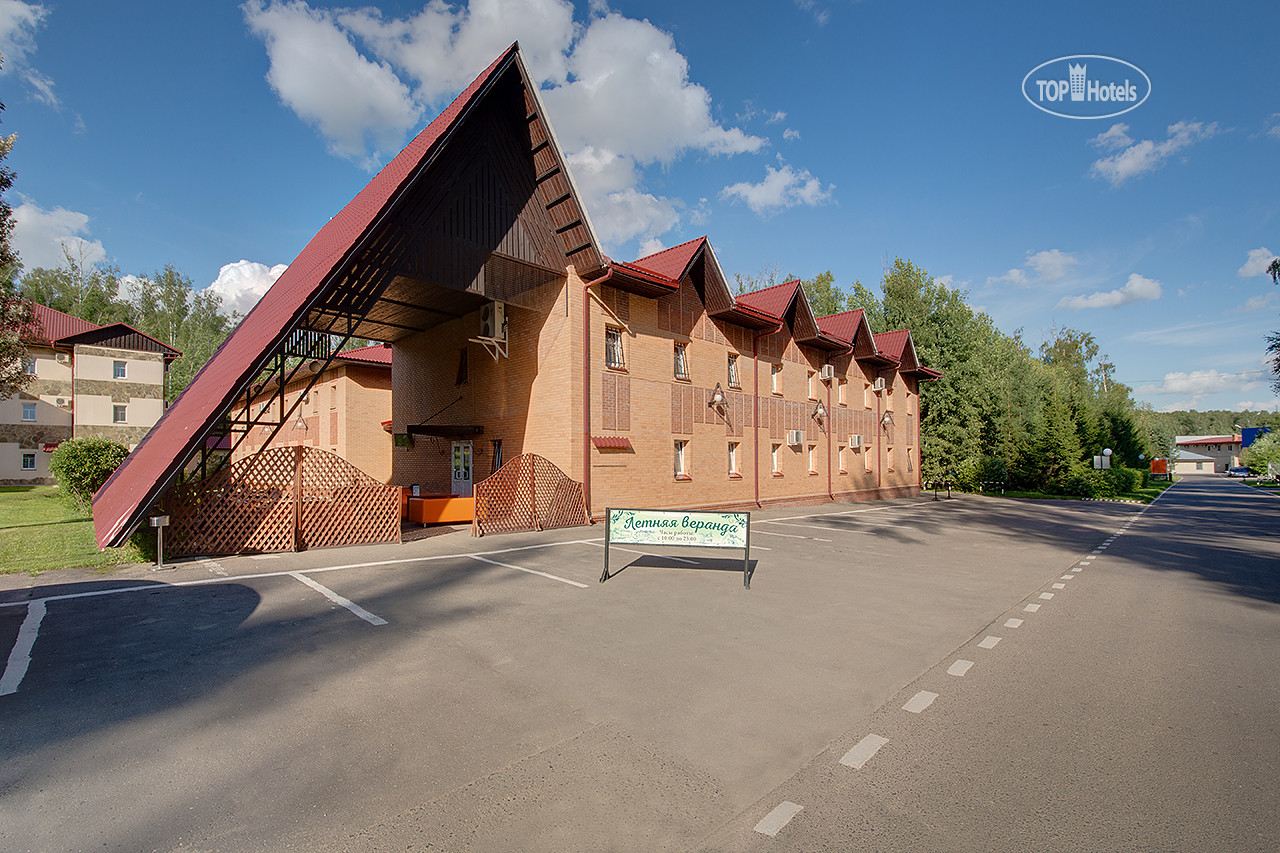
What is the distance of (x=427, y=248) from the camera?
13.0 m

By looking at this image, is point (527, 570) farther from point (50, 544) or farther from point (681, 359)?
point (681, 359)

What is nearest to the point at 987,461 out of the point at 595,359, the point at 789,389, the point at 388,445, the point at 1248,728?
the point at 789,389

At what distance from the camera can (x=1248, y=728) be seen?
4.39 meters

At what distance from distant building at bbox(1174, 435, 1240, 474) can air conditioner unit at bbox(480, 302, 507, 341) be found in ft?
441

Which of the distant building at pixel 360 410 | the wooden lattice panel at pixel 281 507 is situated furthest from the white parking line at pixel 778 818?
the distant building at pixel 360 410

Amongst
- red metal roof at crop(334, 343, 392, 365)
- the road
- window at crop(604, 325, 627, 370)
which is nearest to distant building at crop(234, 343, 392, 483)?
red metal roof at crop(334, 343, 392, 365)

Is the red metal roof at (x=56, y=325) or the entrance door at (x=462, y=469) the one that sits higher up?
the red metal roof at (x=56, y=325)

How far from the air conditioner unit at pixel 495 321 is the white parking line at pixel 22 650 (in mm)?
11289

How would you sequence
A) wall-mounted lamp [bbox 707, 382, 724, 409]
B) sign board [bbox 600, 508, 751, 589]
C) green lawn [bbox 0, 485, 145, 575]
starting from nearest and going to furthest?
sign board [bbox 600, 508, 751, 589] → green lawn [bbox 0, 485, 145, 575] → wall-mounted lamp [bbox 707, 382, 724, 409]

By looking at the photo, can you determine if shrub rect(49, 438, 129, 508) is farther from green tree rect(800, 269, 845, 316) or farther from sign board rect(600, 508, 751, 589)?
green tree rect(800, 269, 845, 316)

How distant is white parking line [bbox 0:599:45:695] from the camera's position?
5.00 m

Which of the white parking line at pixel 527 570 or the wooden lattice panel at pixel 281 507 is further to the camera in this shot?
the wooden lattice panel at pixel 281 507

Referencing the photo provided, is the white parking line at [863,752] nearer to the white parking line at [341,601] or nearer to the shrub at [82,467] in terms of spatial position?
the white parking line at [341,601]

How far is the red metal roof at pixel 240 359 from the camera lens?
8852 mm
